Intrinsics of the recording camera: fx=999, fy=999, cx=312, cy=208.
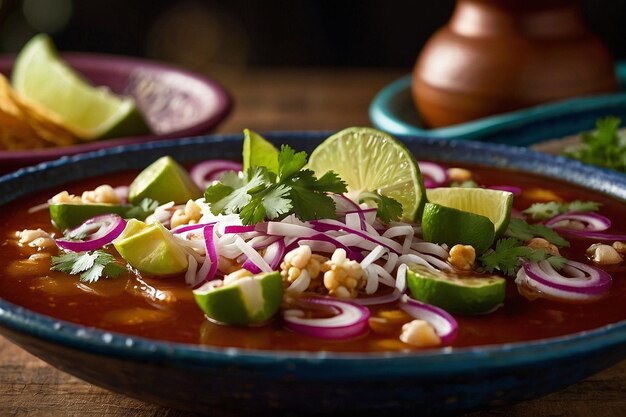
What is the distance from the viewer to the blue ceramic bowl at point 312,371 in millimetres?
1608

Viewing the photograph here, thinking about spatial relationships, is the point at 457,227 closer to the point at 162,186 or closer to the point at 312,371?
the point at 312,371

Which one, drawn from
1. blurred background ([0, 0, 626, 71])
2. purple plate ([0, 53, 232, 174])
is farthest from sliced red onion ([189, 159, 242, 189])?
blurred background ([0, 0, 626, 71])

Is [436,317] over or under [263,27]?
over

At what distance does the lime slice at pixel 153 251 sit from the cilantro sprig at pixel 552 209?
99 centimetres

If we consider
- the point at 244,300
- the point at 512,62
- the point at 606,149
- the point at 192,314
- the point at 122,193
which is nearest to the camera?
the point at 244,300

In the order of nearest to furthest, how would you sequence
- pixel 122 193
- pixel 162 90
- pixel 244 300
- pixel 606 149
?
pixel 244 300
pixel 122 193
pixel 606 149
pixel 162 90

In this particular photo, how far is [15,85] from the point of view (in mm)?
4320

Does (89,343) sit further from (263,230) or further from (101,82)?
(101,82)

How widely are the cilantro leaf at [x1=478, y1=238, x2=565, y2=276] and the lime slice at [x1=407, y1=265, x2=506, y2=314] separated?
0.15 meters

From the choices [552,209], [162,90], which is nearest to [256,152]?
[552,209]

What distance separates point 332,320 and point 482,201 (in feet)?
2.27

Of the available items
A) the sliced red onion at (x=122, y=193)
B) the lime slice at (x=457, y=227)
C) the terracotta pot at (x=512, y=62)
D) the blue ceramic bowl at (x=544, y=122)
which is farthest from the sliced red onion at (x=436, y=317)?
the terracotta pot at (x=512, y=62)

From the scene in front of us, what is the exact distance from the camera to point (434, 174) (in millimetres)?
2969

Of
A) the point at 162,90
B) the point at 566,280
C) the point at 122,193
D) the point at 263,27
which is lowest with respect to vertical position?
the point at 263,27
